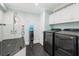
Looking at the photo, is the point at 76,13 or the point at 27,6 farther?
the point at 27,6

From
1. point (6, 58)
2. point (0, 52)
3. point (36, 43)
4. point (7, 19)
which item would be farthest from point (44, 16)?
point (6, 58)

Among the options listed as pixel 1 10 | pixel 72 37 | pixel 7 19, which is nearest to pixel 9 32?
pixel 7 19

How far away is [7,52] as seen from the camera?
94cm

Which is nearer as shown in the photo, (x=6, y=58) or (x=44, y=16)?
(x=6, y=58)

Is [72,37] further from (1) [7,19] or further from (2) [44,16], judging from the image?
(2) [44,16]

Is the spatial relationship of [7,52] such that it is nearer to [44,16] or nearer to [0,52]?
[0,52]

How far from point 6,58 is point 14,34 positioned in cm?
59

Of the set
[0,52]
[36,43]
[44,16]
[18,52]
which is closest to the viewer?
[0,52]

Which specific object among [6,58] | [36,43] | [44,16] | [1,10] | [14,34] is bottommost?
[36,43]

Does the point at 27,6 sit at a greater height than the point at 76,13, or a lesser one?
greater

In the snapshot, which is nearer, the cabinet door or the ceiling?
the ceiling

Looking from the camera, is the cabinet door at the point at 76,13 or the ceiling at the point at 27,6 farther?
the cabinet door at the point at 76,13

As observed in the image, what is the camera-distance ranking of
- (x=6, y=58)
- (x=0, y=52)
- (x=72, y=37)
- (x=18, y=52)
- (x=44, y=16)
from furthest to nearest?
(x=44, y=16) → (x=72, y=37) → (x=18, y=52) → (x=0, y=52) → (x=6, y=58)

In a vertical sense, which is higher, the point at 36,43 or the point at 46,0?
the point at 46,0
